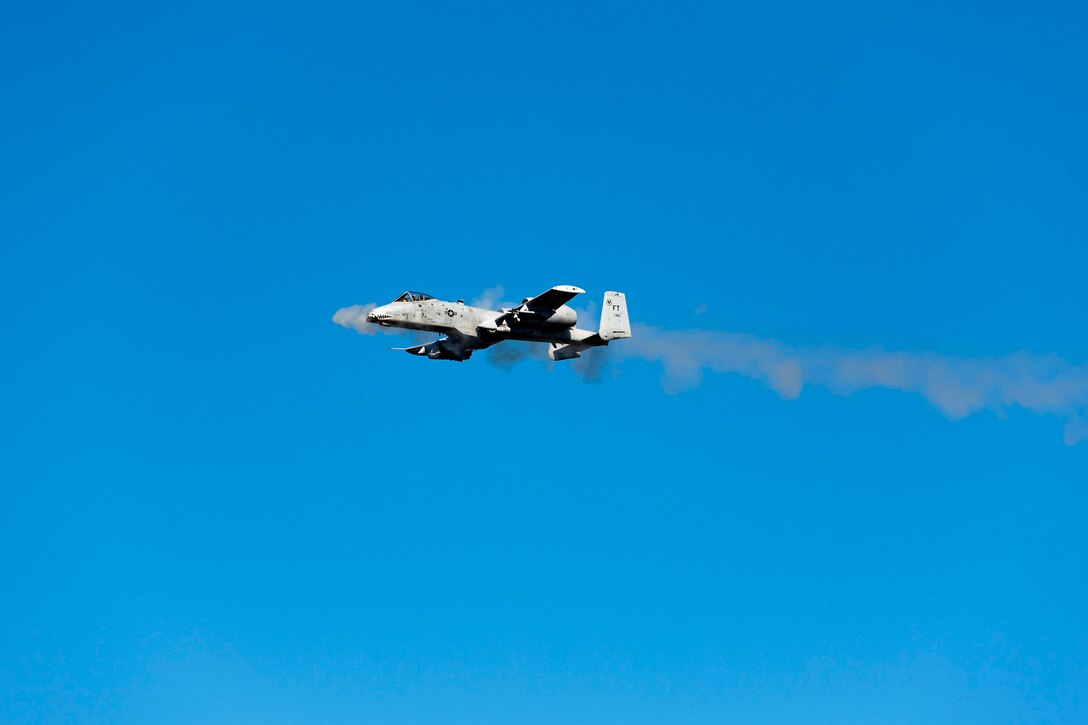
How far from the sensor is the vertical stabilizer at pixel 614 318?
91.9 meters

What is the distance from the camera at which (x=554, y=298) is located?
283 ft

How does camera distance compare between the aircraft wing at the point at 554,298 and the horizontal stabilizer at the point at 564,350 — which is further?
the horizontal stabilizer at the point at 564,350

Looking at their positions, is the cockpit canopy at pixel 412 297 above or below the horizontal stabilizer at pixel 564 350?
above

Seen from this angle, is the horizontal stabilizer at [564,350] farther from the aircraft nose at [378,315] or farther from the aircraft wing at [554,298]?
the aircraft nose at [378,315]

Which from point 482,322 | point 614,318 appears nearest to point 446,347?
point 482,322

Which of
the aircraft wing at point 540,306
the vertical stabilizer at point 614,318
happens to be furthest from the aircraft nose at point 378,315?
the vertical stabilizer at point 614,318

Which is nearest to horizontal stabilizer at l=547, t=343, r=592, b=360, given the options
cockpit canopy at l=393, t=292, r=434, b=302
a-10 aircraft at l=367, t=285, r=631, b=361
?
a-10 aircraft at l=367, t=285, r=631, b=361

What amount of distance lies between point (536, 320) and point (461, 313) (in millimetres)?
4171

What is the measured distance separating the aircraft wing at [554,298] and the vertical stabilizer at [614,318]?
5230mm

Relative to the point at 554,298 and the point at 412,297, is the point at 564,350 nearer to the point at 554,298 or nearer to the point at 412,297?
the point at 554,298

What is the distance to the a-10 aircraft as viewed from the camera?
Result: 8612 cm

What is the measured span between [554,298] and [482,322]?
456 centimetres

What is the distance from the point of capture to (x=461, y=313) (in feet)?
288

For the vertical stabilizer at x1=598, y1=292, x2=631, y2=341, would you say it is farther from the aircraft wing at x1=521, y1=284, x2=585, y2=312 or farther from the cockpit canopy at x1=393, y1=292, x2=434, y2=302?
the cockpit canopy at x1=393, y1=292, x2=434, y2=302
